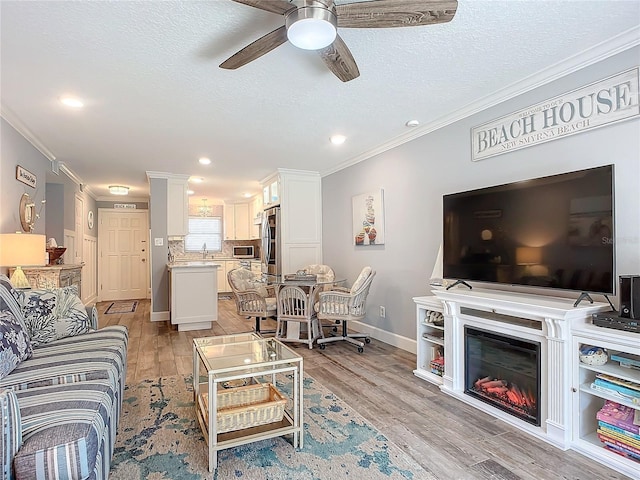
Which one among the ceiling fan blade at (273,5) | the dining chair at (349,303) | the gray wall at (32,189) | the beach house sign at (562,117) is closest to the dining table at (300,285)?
the dining chair at (349,303)

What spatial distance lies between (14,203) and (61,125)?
0.87 meters

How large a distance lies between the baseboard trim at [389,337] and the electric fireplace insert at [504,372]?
1167mm

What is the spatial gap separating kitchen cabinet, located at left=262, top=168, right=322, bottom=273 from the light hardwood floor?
179 cm

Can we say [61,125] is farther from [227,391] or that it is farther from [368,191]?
[368,191]

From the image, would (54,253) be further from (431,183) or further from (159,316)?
(431,183)

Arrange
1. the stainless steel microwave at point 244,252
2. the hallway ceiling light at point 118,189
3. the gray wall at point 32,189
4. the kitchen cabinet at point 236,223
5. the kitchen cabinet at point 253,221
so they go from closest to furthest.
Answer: the gray wall at point 32,189 → the hallway ceiling light at point 118,189 → the kitchen cabinet at point 253,221 → the stainless steel microwave at point 244,252 → the kitchen cabinet at point 236,223

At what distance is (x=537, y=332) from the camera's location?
2.23 metres

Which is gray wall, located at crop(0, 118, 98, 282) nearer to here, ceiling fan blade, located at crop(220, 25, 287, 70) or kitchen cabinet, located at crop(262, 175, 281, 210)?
ceiling fan blade, located at crop(220, 25, 287, 70)

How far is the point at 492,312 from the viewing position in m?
2.62

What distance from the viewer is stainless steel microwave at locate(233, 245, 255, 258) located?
9164 mm

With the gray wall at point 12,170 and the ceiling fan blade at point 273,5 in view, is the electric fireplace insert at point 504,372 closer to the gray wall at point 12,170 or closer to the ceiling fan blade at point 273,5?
the ceiling fan blade at point 273,5

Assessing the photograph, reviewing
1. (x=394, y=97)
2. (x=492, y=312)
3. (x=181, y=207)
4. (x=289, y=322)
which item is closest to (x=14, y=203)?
(x=181, y=207)

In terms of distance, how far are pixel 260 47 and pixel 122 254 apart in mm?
8002

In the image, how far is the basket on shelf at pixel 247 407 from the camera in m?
2.02
